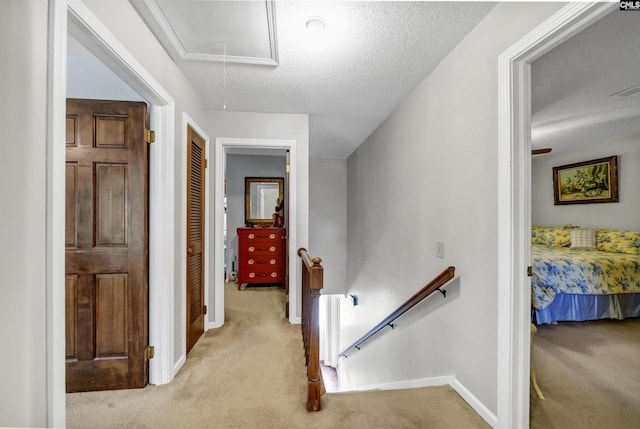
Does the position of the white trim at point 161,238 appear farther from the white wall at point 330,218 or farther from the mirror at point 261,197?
the white wall at point 330,218

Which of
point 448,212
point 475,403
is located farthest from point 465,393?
point 448,212

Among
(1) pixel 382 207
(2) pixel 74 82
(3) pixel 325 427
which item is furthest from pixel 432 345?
(2) pixel 74 82

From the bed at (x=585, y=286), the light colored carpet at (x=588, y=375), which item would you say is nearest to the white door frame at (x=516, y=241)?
the light colored carpet at (x=588, y=375)

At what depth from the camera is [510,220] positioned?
144cm

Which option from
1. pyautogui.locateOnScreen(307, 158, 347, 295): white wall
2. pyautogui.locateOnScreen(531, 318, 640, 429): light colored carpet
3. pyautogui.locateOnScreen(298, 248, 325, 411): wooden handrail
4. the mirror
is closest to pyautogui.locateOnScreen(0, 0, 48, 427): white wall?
pyautogui.locateOnScreen(298, 248, 325, 411): wooden handrail

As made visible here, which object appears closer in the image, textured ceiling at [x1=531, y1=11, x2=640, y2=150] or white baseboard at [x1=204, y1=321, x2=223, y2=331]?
textured ceiling at [x1=531, y1=11, x2=640, y2=150]

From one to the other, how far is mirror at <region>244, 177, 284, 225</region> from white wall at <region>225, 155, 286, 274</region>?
0.28ft

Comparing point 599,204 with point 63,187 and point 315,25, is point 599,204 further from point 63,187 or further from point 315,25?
point 63,187

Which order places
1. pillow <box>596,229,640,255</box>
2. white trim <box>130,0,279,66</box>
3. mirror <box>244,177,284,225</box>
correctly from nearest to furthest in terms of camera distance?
white trim <box>130,0,279,66</box> → pillow <box>596,229,640,255</box> → mirror <box>244,177,284,225</box>

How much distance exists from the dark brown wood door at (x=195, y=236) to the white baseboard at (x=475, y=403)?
2.08m

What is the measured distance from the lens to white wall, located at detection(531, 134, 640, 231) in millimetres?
3988

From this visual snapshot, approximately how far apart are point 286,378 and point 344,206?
13.5 ft

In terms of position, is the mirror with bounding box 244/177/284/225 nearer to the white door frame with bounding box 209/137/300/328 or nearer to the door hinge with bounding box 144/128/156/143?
the white door frame with bounding box 209/137/300/328

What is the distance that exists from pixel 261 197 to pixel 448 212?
3657 mm
